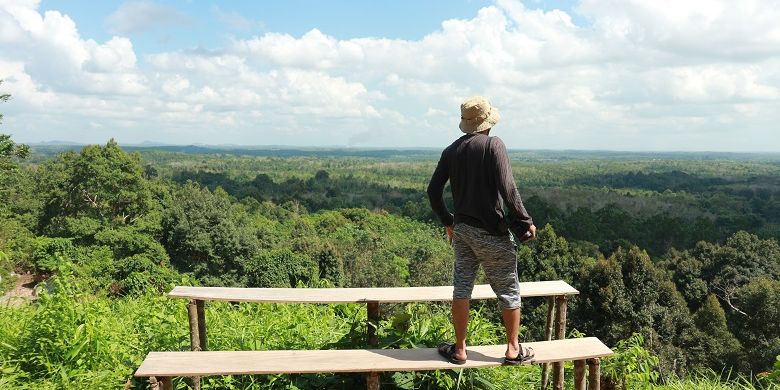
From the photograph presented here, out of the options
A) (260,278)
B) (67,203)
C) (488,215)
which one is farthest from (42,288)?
(67,203)

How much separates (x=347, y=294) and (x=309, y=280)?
16.6m

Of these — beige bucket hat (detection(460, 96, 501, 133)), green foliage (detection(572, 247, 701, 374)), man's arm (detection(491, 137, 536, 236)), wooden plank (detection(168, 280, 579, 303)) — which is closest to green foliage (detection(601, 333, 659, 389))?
wooden plank (detection(168, 280, 579, 303))

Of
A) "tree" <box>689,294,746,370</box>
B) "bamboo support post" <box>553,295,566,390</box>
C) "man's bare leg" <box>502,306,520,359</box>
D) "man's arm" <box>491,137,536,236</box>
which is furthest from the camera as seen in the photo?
"tree" <box>689,294,746,370</box>

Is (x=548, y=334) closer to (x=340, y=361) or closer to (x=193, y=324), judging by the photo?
(x=340, y=361)

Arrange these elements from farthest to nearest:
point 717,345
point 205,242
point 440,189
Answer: point 205,242 < point 717,345 < point 440,189

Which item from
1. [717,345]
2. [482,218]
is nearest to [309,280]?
[717,345]

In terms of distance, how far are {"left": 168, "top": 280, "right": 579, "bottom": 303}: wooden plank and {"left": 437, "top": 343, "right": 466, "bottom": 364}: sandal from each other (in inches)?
15.8

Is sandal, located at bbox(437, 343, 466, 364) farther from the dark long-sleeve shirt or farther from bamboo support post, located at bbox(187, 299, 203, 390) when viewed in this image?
bamboo support post, located at bbox(187, 299, 203, 390)

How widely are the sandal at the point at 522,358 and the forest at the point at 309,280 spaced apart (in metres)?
0.59

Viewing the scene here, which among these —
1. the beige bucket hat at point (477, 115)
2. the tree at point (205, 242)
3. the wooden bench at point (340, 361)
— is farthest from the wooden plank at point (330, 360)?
the tree at point (205, 242)

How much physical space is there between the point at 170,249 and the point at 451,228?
27339 mm

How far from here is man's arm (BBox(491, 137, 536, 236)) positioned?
275 centimetres

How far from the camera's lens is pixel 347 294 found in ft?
11.7

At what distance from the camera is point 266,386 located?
3445 millimetres
